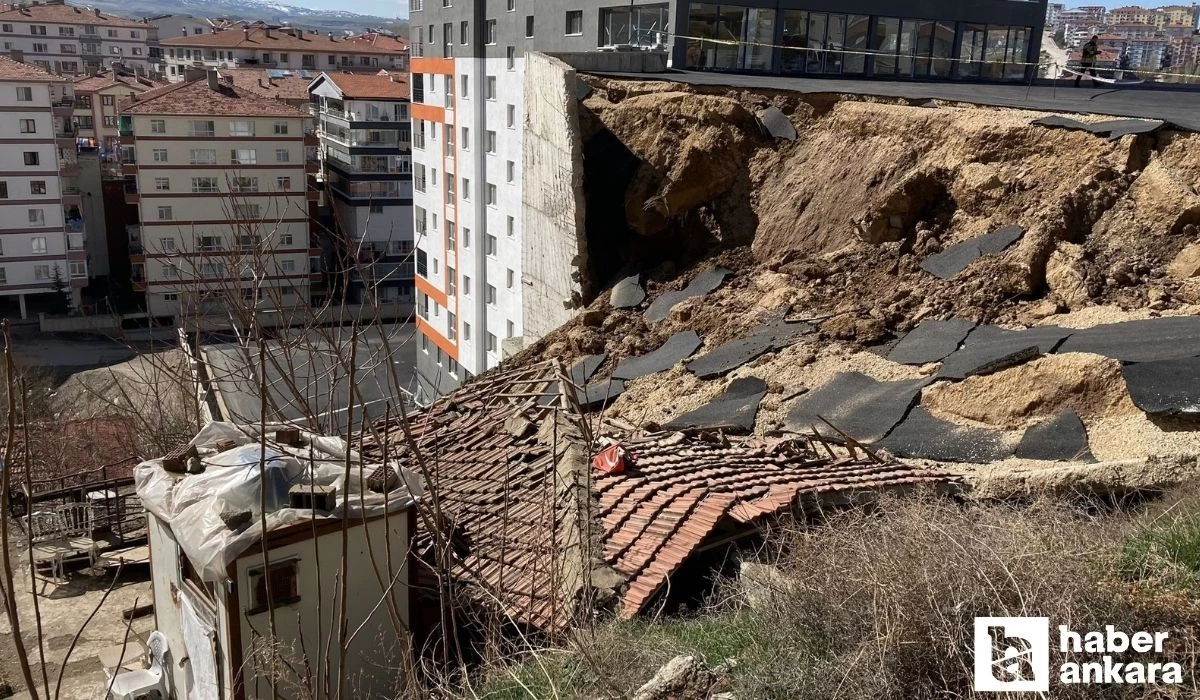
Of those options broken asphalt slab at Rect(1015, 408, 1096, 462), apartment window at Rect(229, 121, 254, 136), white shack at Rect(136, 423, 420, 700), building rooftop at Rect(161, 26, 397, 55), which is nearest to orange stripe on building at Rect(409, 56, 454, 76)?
apartment window at Rect(229, 121, 254, 136)

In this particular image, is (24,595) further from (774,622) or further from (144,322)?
(144,322)

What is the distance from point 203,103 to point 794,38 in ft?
86.9

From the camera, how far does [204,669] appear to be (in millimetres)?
7168

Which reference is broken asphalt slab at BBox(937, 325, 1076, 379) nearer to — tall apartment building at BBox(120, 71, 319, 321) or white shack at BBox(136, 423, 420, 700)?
white shack at BBox(136, 423, 420, 700)

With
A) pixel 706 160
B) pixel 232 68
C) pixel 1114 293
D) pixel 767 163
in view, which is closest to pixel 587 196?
pixel 706 160

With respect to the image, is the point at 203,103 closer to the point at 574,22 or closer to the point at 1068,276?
the point at 574,22

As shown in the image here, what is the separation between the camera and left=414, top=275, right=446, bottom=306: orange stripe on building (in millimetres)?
32031

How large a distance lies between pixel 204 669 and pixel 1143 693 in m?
6.19

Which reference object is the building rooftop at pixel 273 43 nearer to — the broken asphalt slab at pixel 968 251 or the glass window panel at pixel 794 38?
the glass window panel at pixel 794 38

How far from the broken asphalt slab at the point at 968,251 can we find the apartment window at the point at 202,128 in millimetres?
36129

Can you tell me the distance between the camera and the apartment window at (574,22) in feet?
83.5

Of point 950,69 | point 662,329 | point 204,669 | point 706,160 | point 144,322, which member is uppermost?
point 950,69

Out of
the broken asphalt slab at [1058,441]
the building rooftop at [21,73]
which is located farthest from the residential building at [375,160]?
the broken asphalt slab at [1058,441]

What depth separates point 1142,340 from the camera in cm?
859
